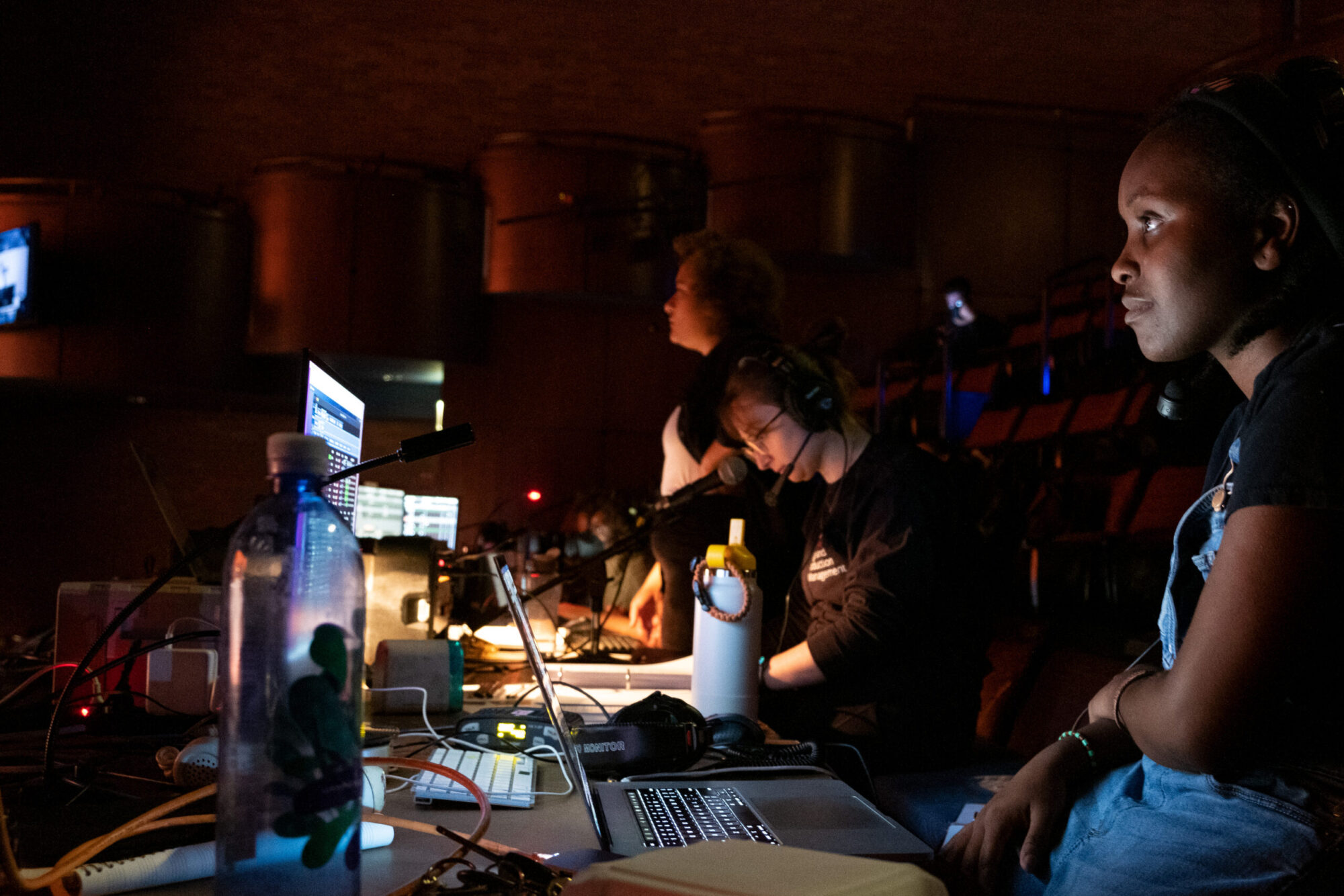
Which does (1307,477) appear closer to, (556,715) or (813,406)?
(556,715)

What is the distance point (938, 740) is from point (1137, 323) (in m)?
Result: 1.01

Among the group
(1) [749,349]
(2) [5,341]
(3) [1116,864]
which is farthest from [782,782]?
(2) [5,341]

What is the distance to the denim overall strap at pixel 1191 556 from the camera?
91 centimetres

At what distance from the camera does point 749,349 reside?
259cm

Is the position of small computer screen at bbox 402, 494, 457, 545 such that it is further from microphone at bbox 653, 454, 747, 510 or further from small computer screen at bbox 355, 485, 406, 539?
microphone at bbox 653, 454, 747, 510

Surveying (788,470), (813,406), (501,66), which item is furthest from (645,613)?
(501,66)

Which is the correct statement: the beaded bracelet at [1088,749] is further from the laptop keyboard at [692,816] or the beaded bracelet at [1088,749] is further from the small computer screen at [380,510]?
the small computer screen at [380,510]

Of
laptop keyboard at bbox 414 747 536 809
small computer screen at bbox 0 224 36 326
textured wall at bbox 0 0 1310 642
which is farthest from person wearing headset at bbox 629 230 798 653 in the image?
small computer screen at bbox 0 224 36 326

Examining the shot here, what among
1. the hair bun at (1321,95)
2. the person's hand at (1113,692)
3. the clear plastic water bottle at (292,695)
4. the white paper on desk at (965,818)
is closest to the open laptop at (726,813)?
the white paper on desk at (965,818)

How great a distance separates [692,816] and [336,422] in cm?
100

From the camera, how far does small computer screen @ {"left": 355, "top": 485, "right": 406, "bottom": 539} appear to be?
4.11 m

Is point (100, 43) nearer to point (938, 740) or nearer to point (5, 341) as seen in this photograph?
point (5, 341)

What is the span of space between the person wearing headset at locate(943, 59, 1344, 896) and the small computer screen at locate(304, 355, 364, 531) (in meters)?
1.00

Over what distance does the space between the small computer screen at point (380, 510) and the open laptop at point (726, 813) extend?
2.93 m
